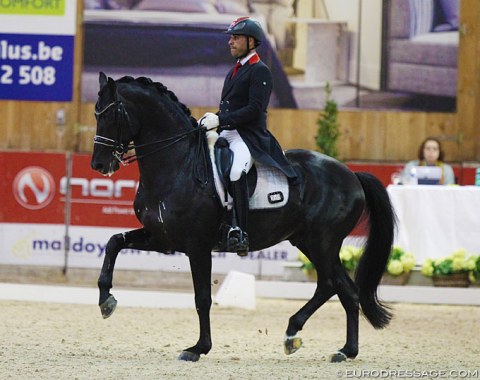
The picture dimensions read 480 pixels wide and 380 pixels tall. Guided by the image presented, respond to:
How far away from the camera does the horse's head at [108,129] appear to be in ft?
23.1

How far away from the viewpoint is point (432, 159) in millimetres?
12133

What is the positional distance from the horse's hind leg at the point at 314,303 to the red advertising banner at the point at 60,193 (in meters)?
6.28

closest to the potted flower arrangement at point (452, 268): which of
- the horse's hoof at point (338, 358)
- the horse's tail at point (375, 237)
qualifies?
the horse's tail at point (375, 237)

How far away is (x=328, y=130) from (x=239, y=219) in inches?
254

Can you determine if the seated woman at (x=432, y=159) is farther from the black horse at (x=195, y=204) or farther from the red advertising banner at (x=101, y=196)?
the black horse at (x=195, y=204)

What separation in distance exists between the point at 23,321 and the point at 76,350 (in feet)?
6.25

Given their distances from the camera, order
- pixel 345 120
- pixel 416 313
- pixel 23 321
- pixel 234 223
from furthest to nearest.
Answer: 1. pixel 345 120
2. pixel 416 313
3. pixel 23 321
4. pixel 234 223

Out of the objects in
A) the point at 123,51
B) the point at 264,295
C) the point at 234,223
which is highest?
the point at 123,51

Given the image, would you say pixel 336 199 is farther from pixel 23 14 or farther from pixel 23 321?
pixel 23 14

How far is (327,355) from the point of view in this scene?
312 inches

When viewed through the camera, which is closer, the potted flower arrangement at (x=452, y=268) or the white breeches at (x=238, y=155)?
the white breeches at (x=238, y=155)

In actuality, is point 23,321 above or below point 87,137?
below

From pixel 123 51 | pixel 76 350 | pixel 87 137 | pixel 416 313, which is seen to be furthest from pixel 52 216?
pixel 76 350

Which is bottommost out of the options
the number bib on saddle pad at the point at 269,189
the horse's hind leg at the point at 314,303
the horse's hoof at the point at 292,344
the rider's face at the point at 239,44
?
the horse's hoof at the point at 292,344
